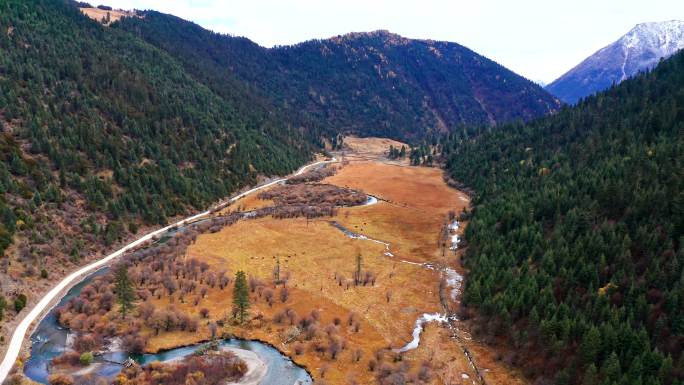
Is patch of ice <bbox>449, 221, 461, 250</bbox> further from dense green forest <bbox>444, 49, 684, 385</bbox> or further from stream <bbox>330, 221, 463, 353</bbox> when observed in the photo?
dense green forest <bbox>444, 49, 684, 385</bbox>

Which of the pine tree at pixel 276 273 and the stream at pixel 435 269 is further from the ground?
the stream at pixel 435 269

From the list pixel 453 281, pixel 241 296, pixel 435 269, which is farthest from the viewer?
pixel 435 269

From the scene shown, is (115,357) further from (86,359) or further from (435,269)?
(435,269)

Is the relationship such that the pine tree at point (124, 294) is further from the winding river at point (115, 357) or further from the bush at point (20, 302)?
the bush at point (20, 302)

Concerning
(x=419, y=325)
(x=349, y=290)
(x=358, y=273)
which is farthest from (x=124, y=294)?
(x=419, y=325)

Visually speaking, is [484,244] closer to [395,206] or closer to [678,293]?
[678,293]

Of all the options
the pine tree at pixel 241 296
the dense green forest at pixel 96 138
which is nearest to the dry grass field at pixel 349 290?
the pine tree at pixel 241 296

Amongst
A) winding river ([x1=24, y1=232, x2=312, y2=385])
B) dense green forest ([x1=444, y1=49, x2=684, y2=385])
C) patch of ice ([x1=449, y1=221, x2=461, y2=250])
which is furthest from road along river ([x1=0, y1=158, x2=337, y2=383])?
patch of ice ([x1=449, y1=221, x2=461, y2=250])
